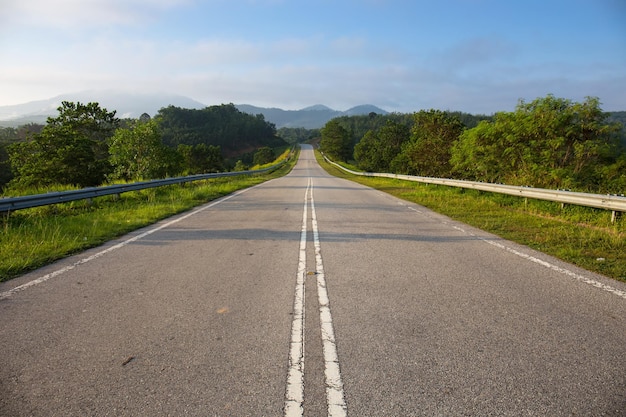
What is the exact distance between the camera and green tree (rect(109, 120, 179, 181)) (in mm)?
23609

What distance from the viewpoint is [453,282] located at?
469 cm

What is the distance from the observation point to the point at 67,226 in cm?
800

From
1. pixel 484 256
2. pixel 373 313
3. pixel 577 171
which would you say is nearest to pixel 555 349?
pixel 373 313

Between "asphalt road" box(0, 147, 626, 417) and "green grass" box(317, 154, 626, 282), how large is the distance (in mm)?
647

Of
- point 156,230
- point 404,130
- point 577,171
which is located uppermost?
point 404,130

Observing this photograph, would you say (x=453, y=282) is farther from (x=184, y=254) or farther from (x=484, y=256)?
(x=184, y=254)

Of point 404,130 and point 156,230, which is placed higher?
point 404,130

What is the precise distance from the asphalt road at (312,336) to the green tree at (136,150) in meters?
20.0

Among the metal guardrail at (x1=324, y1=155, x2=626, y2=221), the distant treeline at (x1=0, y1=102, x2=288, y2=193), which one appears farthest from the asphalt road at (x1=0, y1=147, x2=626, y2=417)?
the distant treeline at (x1=0, y1=102, x2=288, y2=193)

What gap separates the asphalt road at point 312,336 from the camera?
236cm

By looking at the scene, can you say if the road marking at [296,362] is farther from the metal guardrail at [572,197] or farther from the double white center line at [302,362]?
the metal guardrail at [572,197]

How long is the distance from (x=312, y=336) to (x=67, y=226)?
7.42 meters

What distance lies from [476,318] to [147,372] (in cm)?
309

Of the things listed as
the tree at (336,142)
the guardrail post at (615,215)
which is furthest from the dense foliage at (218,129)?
the guardrail post at (615,215)
